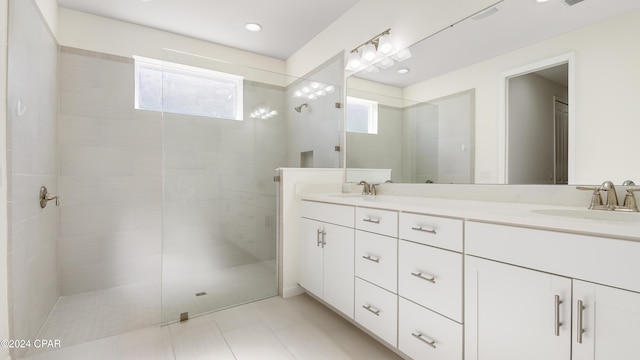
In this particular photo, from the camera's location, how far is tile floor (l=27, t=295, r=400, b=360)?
61.3 inches

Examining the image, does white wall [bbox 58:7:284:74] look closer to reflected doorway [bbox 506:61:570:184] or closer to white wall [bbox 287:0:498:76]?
white wall [bbox 287:0:498:76]

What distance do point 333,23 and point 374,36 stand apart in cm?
63

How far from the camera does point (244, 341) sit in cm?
169

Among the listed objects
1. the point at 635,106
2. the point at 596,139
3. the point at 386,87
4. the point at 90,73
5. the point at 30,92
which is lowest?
the point at 596,139

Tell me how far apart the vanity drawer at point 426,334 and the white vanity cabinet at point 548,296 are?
59mm

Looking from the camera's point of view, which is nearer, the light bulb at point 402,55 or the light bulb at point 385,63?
the light bulb at point 402,55

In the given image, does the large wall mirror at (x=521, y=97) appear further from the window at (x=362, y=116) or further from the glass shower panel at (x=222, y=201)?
the glass shower panel at (x=222, y=201)

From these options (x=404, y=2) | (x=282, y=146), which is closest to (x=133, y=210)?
(x=282, y=146)

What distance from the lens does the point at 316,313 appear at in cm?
204

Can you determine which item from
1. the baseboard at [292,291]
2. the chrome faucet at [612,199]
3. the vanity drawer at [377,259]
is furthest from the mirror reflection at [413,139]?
the baseboard at [292,291]

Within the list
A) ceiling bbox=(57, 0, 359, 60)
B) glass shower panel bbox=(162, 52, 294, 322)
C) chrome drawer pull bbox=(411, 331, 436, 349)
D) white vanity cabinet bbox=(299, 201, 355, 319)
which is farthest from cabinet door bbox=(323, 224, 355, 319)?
ceiling bbox=(57, 0, 359, 60)

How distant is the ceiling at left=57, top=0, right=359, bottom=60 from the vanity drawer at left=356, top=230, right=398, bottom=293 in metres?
2.04

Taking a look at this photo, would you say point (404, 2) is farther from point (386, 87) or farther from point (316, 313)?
point (316, 313)

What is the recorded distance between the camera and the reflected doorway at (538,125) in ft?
4.44
